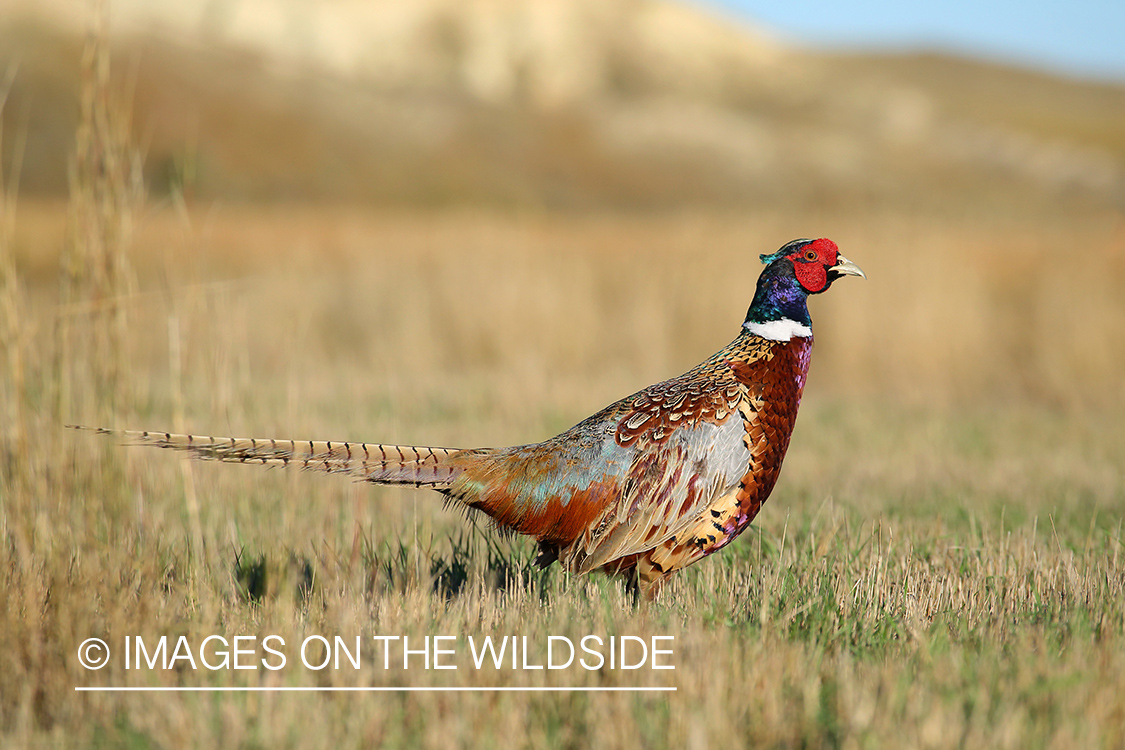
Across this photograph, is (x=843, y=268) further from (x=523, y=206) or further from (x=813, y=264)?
(x=523, y=206)

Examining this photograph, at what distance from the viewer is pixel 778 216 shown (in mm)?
11180

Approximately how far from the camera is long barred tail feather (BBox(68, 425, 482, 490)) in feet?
8.70

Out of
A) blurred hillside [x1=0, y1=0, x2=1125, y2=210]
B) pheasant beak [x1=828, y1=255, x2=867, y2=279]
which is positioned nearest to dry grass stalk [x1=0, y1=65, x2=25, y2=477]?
pheasant beak [x1=828, y1=255, x2=867, y2=279]

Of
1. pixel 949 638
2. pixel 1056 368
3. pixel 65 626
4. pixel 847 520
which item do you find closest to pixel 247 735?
pixel 65 626

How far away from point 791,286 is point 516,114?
56.5 metres

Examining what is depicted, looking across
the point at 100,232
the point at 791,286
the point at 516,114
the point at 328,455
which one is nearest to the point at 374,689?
the point at 328,455

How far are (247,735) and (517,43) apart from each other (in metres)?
59.8

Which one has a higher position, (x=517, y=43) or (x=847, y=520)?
(x=517, y=43)

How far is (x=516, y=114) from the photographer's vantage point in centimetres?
5741

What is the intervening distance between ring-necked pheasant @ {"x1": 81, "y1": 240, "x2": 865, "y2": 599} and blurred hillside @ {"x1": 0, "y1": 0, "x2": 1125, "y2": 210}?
38.4 metres

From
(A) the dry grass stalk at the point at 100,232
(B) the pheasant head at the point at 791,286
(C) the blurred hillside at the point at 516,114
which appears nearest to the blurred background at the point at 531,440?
(A) the dry grass stalk at the point at 100,232

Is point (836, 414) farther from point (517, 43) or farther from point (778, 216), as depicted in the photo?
point (517, 43)

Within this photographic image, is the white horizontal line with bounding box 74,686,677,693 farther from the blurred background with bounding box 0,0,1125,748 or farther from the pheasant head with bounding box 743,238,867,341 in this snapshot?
the pheasant head with bounding box 743,238,867,341

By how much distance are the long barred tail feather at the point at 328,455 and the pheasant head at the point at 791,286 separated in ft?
3.26
